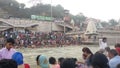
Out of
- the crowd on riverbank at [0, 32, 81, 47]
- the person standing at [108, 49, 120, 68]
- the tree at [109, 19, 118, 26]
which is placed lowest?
the crowd on riverbank at [0, 32, 81, 47]

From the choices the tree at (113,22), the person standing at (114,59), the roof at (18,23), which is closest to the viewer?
the person standing at (114,59)

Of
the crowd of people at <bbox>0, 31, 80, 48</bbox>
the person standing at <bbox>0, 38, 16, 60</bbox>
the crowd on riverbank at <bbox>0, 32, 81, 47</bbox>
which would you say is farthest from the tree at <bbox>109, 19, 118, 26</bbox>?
the person standing at <bbox>0, 38, 16, 60</bbox>

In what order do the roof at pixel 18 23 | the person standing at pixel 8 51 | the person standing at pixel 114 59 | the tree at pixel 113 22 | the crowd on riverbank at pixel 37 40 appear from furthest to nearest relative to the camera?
→ the tree at pixel 113 22 < the roof at pixel 18 23 < the crowd on riverbank at pixel 37 40 < the person standing at pixel 8 51 < the person standing at pixel 114 59

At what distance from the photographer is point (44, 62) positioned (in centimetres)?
574

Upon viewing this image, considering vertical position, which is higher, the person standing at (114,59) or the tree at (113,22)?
the person standing at (114,59)

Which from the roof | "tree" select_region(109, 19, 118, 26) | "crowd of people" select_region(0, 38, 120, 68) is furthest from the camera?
"tree" select_region(109, 19, 118, 26)

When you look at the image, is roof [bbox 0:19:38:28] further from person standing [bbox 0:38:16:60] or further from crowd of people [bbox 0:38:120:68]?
person standing [bbox 0:38:16:60]

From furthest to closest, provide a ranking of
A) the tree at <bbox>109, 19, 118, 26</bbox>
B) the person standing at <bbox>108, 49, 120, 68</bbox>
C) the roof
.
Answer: the tree at <bbox>109, 19, 118, 26</bbox> < the roof < the person standing at <bbox>108, 49, 120, 68</bbox>

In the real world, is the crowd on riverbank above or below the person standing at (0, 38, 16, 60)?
below

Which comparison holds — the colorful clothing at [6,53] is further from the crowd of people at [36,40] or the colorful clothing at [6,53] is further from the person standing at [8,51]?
the crowd of people at [36,40]

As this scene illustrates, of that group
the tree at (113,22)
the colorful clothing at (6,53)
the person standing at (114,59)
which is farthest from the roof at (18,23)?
the tree at (113,22)

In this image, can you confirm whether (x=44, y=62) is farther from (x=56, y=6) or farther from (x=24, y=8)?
(x=56, y=6)

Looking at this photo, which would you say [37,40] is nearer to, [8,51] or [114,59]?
[8,51]

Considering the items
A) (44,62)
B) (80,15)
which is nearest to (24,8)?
(80,15)
